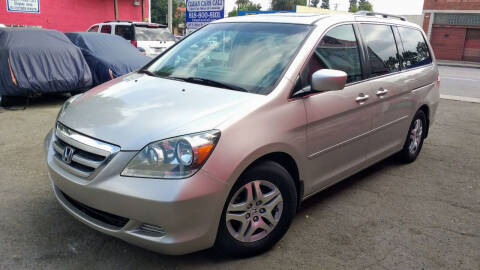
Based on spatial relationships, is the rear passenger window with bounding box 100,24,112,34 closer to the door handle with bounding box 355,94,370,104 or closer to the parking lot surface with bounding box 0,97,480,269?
the parking lot surface with bounding box 0,97,480,269

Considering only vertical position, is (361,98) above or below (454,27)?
below

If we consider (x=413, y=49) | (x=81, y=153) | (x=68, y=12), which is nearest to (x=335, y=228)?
(x=81, y=153)

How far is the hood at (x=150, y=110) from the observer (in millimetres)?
2545

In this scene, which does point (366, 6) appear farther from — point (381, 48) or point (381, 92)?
point (381, 92)

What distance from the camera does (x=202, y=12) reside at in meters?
9.80

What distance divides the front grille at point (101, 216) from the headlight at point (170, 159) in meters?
0.32

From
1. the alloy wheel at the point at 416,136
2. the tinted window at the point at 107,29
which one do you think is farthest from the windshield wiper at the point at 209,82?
the tinted window at the point at 107,29

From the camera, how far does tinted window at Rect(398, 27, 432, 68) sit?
4.71m

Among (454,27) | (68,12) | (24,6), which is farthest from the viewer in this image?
(454,27)

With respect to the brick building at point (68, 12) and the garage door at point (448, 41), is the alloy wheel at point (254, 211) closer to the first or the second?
the brick building at point (68, 12)

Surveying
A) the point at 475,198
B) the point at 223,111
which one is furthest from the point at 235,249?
the point at 475,198

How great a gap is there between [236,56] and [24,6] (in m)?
18.2

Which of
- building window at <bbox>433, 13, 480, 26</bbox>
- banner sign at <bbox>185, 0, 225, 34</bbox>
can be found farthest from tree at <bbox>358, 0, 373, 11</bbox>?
banner sign at <bbox>185, 0, 225, 34</bbox>

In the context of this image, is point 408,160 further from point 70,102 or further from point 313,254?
point 70,102
